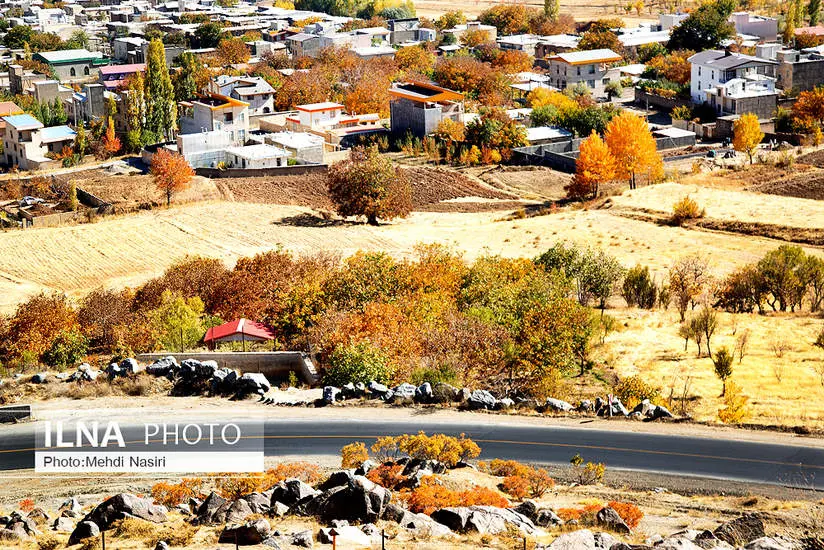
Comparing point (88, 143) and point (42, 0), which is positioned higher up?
point (42, 0)

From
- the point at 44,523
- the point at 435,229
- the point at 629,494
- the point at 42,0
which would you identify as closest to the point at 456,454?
the point at 629,494

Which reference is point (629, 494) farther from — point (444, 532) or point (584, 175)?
point (584, 175)

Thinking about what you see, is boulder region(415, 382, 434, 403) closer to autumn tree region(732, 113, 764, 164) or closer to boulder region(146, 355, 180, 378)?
boulder region(146, 355, 180, 378)

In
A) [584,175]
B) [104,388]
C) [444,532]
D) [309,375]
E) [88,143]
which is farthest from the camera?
[88,143]

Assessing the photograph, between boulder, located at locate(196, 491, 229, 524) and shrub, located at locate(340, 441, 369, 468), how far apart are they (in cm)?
429

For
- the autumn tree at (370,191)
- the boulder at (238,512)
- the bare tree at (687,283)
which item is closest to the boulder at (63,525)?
the boulder at (238,512)

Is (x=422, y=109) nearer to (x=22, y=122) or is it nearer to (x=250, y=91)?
(x=250, y=91)

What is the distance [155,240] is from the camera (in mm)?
69062

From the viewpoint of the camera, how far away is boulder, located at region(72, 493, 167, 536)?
2553cm

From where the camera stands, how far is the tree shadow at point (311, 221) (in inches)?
2886

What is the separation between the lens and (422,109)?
310 feet

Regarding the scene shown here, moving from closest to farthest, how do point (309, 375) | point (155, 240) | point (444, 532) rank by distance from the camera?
1. point (444, 532)
2. point (309, 375)
3. point (155, 240)

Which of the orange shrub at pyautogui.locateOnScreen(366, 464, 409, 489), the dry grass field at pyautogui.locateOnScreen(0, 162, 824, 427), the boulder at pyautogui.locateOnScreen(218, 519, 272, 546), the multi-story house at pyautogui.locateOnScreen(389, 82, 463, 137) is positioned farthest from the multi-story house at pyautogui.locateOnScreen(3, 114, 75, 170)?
the boulder at pyautogui.locateOnScreen(218, 519, 272, 546)

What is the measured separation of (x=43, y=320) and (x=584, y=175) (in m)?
41.6
